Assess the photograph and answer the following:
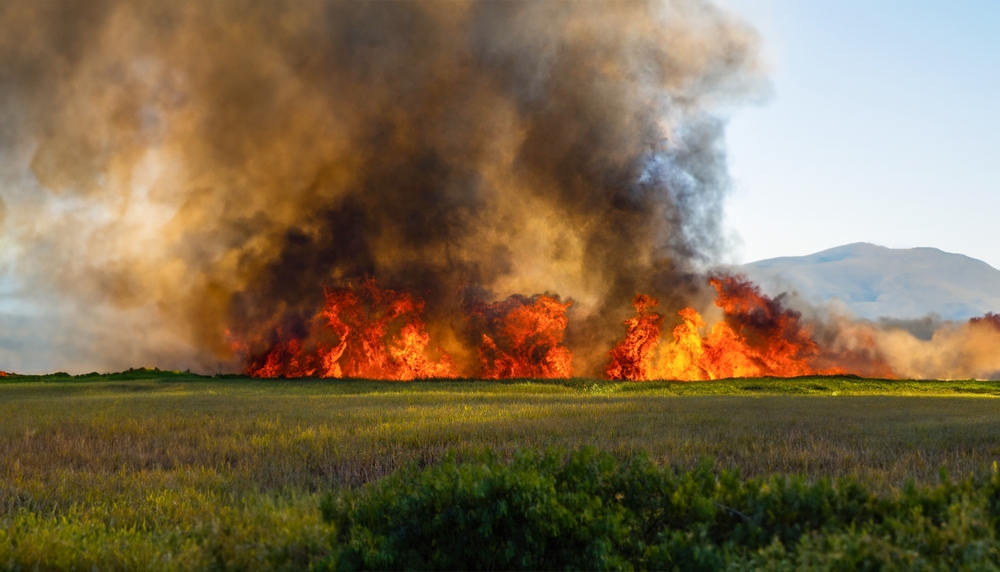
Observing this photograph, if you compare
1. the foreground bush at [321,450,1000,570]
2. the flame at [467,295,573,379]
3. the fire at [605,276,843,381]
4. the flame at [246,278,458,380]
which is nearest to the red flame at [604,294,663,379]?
the fire at [605,276,843,381]

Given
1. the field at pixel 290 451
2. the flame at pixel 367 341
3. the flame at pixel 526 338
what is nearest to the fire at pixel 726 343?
the flame at pixel 526 338

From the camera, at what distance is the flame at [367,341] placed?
147 feet

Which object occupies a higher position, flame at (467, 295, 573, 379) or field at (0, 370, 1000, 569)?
flame at (467, 295, 573, 379)

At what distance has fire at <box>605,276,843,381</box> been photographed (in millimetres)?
43188

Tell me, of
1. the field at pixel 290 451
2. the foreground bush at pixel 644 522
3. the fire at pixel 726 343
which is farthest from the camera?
the fire at pixel 726 343

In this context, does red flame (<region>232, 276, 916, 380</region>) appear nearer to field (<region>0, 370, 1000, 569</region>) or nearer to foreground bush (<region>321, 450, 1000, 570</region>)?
field (<region>0, 370, 1000, 569</region>)

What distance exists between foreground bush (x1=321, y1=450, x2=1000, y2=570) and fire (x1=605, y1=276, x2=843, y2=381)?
37.7m

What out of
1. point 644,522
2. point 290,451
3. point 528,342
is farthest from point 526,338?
point 644,522

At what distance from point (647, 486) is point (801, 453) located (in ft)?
18.5

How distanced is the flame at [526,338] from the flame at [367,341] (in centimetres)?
353

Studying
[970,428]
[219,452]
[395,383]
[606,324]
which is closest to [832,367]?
[606,324]

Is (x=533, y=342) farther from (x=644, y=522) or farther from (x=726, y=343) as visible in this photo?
(x=644, y=522)

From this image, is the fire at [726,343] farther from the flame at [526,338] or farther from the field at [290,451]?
the field at [290,451]

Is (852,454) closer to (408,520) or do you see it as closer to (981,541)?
(981,541)
